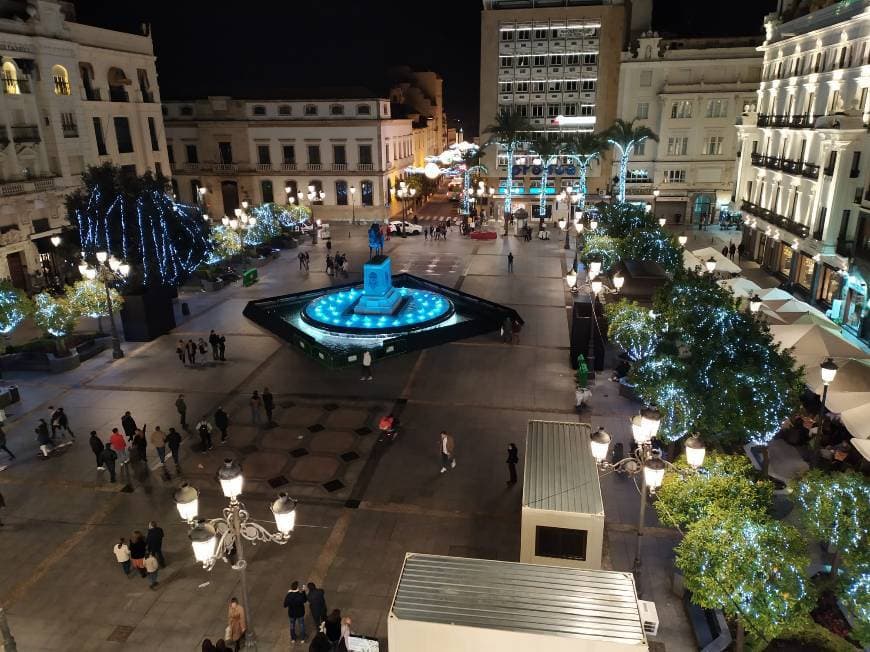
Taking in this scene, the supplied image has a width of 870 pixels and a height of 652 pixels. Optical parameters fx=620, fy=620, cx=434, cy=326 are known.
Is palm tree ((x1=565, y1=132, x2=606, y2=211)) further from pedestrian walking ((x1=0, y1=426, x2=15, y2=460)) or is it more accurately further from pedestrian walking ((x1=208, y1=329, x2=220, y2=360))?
pedestrian walking ((x1=0, y1=426, x2=15, y2=460))

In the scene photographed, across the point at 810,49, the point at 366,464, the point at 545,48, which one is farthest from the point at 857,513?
the point at 545,48

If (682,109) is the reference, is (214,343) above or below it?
below

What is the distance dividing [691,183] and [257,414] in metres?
50.1

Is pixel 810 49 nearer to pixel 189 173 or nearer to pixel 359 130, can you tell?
pixel 359 130

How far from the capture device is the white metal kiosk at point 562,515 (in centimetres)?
1109

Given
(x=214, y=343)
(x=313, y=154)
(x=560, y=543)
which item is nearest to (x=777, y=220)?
(x=214, y=343)

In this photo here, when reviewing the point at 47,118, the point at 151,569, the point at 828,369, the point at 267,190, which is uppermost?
the point at 47,118

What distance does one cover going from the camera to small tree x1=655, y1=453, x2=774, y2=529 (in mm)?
10180

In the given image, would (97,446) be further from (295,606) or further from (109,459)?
(295,606)

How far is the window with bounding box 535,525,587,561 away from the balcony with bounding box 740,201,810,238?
28153 mm

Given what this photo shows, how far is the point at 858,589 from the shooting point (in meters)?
8.43

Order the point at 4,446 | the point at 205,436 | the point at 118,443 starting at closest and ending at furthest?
the point at 118,443
the point at 4,446
the point at 205,436

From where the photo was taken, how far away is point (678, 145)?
5638 cm

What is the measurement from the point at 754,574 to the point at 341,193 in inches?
2161
